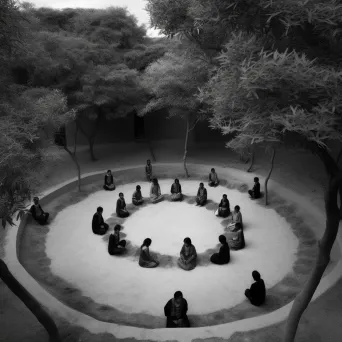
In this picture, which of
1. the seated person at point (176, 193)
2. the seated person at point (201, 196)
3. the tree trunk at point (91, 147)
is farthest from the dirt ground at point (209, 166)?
the seated person at point (176, 193)

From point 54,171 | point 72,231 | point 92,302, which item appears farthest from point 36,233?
point 54,171

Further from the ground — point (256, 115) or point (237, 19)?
point (237, 19)

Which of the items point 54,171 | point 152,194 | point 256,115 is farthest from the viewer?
point 54,171

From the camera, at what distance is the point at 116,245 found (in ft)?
33.3

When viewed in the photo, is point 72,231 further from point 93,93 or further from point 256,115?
point 256,115

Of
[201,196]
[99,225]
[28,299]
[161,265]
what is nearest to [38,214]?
[99,225]

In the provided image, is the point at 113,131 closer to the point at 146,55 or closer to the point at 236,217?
the point at 146,55

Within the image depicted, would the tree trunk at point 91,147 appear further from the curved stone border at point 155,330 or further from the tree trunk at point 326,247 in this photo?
the tree trunk at point 326,247

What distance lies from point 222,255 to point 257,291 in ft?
6.02

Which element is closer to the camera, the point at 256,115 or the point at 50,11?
the point at 256,115

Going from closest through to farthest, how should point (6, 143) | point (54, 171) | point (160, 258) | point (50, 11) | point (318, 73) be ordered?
point (318, 73), point (6, 143), point (160, 258), point (54, 171), point (50, 11)

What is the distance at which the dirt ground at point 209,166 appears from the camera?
6.47m

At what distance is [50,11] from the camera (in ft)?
59.9

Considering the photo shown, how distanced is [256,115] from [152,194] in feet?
30.4
